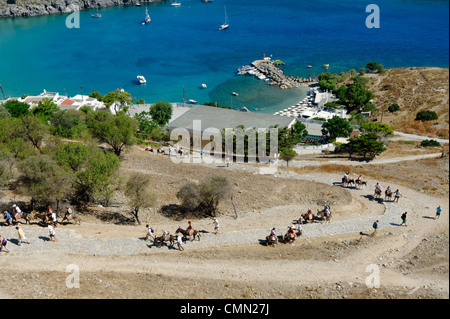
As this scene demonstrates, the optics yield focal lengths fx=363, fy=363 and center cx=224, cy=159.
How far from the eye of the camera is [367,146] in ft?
161

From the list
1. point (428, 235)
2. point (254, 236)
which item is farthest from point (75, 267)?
point (428, 235)

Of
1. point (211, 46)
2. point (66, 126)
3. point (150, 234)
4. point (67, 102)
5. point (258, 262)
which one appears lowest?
point (258, 262)

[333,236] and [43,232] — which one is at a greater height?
[43,232]

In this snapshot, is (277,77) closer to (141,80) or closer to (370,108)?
(370,108)

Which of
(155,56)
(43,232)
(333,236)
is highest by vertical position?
(155,56)

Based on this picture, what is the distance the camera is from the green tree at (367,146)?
159ft

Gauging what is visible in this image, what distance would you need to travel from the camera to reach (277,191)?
3634cm

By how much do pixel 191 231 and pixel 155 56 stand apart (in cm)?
11241

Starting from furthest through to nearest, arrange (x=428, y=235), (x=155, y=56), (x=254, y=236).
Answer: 1. (x=155, y=56)
2. (x=254, y=236)
3. (x=428, y=235)

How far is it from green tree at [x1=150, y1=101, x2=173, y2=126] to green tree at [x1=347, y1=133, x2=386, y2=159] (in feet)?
117

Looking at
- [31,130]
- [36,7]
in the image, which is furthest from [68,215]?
[36,7]

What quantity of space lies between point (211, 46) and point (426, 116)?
8612 centimetres

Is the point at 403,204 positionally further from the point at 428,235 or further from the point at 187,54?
the point at 187,54

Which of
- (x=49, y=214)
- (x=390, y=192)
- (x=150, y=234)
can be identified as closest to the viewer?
(x=150, y=234)
